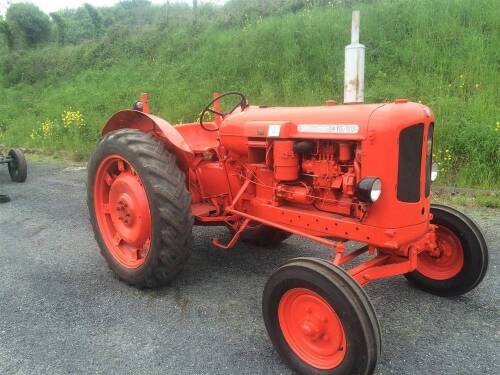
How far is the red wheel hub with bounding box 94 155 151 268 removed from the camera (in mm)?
3271

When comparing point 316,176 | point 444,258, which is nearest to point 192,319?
point 316,176

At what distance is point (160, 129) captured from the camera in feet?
11.1

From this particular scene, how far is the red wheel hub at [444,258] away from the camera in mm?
3057

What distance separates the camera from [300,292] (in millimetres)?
2369

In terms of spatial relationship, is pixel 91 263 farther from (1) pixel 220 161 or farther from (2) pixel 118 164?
(1) pixel 220 161

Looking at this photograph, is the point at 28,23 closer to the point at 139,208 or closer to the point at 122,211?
the point at 122,211

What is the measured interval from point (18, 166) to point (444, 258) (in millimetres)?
6750

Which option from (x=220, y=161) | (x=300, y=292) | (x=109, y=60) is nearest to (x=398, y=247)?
(x=300, y=292)

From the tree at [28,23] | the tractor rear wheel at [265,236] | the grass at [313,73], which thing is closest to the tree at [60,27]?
the tree at [28,23]

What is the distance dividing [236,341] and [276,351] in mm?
286

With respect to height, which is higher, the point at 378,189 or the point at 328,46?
the point at 328,46

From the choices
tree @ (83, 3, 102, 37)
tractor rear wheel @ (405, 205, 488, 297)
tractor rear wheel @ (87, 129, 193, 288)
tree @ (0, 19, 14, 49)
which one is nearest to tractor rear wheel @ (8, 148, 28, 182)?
tractor rear wheel @ (87, 129, 193, 288)

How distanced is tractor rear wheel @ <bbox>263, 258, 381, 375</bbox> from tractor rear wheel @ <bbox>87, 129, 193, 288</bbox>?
915 millimetres

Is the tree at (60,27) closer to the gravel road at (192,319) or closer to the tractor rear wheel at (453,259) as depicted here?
the gravel road at (192,319)
